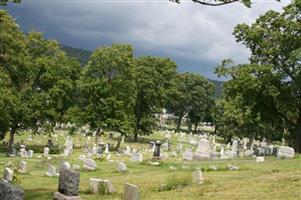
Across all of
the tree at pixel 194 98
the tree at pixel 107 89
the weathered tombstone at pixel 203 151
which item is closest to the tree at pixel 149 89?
the tree at pixel 107 89

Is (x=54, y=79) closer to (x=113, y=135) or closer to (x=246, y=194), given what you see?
(x=113, y=135)

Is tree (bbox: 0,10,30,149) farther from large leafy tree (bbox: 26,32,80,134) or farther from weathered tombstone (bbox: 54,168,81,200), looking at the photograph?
weathered tombstone (bbox: 54,168,81,200)

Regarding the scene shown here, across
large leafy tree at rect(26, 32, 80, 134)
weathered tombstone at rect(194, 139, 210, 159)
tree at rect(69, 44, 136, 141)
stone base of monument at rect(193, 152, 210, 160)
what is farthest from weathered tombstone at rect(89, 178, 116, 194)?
tree at rect(69, 44, 136, 141)

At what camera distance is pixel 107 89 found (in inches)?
1857

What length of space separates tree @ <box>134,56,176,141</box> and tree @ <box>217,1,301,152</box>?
27.2 meters

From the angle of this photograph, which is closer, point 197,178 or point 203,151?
point 197,178

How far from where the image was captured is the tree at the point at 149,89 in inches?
2539

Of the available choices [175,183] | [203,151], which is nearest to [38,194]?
[175,183]

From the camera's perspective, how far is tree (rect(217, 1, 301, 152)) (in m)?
34.1

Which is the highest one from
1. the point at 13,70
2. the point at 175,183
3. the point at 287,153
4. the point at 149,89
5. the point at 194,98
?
the point at 194,98

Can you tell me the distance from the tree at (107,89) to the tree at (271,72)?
12.8 metres

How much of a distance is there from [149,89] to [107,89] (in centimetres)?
1828

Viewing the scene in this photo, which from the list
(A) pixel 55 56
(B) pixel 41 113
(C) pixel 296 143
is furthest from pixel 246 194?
(A) pixel 55 56

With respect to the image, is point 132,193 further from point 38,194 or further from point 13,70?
point 13,70
